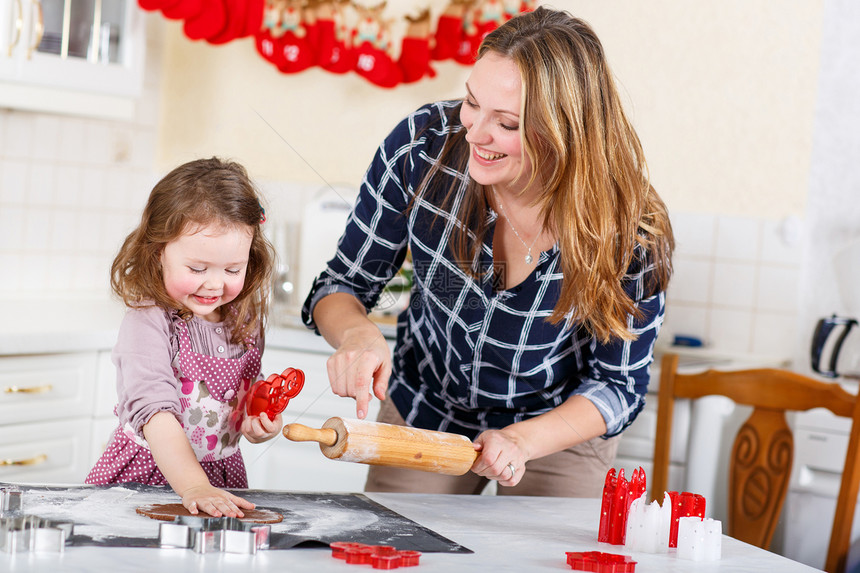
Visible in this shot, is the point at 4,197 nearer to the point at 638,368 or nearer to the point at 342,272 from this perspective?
the point at 342,272

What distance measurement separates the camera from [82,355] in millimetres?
2254

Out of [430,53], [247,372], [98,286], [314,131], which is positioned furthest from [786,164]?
[98,286]

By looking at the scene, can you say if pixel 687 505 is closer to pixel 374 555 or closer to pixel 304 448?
pixel 374 555

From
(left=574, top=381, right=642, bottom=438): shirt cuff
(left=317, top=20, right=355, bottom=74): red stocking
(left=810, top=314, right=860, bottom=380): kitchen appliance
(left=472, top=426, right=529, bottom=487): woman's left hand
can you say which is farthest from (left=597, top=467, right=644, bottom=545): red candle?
(left=317, top=20, right=355, bottom=74): red stocking

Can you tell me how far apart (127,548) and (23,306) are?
179cm

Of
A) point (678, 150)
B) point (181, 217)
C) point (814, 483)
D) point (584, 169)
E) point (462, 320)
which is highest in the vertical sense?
point (678, 150)

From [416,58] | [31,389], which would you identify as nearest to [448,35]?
[416,58]

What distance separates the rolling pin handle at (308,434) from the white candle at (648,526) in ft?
1.14

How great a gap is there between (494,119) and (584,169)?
13 centimetres

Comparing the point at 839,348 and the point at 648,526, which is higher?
the point at 839,348

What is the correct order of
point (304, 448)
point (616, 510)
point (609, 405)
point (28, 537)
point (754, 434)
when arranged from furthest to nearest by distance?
point (754, 434), point (304, 448), point (609, 405), point (616, 510), point (28, 537)

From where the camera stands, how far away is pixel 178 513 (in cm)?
106

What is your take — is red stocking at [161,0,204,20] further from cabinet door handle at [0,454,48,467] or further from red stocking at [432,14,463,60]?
cabinet door handle at [0,454,48,467]

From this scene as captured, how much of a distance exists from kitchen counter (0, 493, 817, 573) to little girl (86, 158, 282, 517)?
0.70 ft
